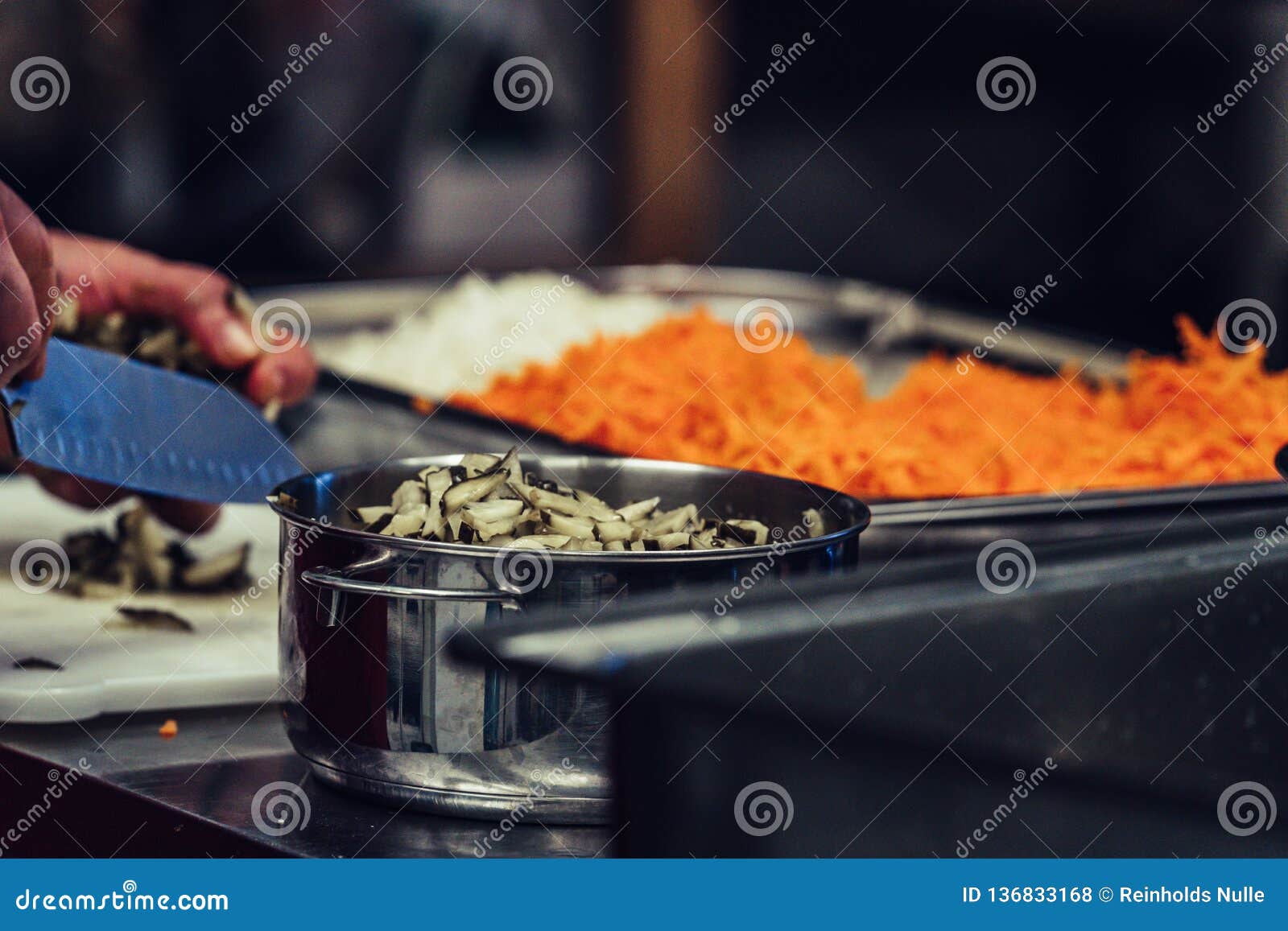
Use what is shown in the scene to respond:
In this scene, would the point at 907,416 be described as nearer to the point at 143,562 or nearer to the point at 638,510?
the point at 638,510

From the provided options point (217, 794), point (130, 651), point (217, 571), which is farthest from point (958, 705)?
point (217, 571)

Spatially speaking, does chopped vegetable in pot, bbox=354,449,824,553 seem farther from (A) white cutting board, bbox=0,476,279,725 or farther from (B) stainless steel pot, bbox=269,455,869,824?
(A) white cutting board, bbox=0,476,279,725

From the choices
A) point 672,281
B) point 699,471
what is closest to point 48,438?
point 699,471

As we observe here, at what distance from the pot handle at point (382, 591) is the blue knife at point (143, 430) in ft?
1.24

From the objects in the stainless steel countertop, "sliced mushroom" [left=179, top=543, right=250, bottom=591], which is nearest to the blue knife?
"sliced mushroom" [left=179, top=543, right=250, bottom=591]

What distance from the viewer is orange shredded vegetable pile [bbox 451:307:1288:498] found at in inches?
59.2

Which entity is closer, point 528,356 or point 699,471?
point 699,471

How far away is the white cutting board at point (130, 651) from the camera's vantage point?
1066mm

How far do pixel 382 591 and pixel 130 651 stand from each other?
0.46 m

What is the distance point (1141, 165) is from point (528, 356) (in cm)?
106

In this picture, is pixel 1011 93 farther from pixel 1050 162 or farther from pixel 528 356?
pixel 528 356

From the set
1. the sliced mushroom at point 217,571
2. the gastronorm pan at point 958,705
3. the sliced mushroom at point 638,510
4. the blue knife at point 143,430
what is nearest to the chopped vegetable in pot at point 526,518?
the sliced mushroom at point 638,510

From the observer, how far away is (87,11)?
3654mm

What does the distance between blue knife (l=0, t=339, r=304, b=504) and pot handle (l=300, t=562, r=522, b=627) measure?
0.38 meters
